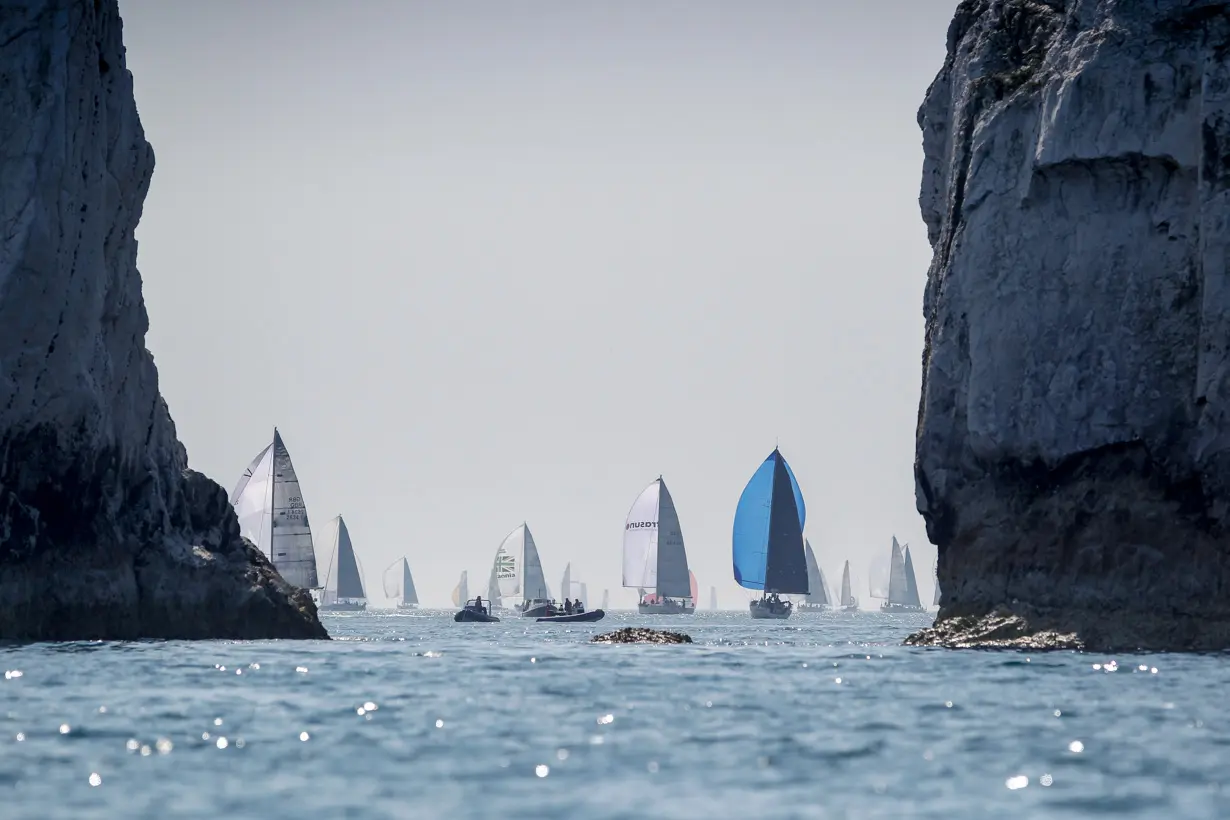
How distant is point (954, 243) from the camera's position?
159 feet

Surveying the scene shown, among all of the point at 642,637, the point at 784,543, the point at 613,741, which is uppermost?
the point at 784,543

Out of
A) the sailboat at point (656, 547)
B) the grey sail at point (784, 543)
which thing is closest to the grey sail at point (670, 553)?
the sailboat at point (656, 547)

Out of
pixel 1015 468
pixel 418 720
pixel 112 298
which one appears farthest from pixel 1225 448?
pixel 112 298

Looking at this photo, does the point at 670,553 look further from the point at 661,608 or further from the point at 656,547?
the point at 661,608

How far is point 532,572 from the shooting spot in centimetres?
17438

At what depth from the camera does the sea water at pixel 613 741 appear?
53.5 feet

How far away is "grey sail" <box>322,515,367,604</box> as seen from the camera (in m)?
171

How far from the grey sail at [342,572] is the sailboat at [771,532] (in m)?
61.1

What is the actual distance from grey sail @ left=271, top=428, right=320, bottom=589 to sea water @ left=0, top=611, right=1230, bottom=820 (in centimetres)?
5211

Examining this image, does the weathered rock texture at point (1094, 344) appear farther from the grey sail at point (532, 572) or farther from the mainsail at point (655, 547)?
the grey sail at point (532, 572)

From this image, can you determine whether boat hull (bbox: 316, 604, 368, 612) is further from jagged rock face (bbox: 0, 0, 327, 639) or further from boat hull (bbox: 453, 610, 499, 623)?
jagged rock face (bbox: 0, 0, 327, 639)

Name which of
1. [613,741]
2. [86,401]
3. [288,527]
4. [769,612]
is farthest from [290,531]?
[613,741]

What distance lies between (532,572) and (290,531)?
85946mm

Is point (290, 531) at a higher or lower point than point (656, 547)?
lower
